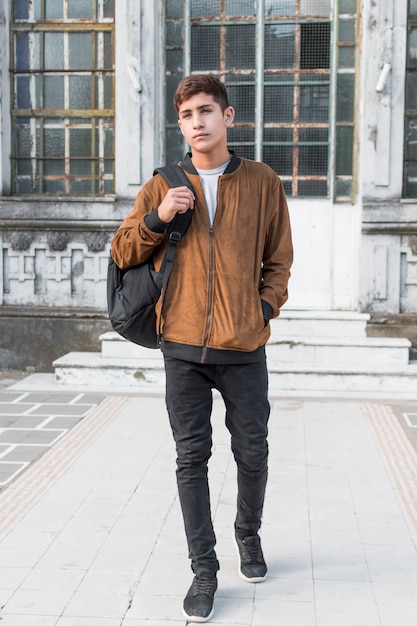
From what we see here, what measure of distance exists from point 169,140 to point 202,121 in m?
5.87

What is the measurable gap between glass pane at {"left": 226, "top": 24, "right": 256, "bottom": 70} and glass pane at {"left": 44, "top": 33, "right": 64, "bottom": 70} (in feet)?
5.74

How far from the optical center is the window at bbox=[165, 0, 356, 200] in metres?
8.98

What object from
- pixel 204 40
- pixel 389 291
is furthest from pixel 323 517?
pixel 204 40

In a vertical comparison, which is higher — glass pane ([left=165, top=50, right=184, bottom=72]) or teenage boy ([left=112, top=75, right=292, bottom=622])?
glass pane ([left=165, top=50, right=184, bottom=72])

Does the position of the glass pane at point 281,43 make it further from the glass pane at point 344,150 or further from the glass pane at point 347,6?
the glass pane at point 344,150

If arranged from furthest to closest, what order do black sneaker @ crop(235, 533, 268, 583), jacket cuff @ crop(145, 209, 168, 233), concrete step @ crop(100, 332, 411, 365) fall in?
1. concrete step @ crop(100, 332, 411, 365)
2. black sneaker @ crop(235, 533, 268, 583)
3. jacket cuff @ crop(145, 209, 168, 233)

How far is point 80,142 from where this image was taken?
9.35 m

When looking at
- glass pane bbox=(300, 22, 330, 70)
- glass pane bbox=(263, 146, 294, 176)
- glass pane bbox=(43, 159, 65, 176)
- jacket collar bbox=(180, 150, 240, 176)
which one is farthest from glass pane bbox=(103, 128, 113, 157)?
jacket collar bbox=(180, 150, 240, 176)

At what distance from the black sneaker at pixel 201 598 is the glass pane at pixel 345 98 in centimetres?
634

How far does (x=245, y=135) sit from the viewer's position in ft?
30.2

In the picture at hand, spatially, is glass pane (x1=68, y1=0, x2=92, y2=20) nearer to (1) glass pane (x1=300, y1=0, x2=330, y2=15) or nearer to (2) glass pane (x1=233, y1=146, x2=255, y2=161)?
(2) glass pane (x1=233, y1=146, x2=255, y2=161)

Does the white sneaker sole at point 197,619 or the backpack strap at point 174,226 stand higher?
the backpack strap at point 174,226

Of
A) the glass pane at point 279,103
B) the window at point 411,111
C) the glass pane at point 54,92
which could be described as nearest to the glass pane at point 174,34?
the glass pane at point 279,103

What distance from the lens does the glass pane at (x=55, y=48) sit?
926cm
